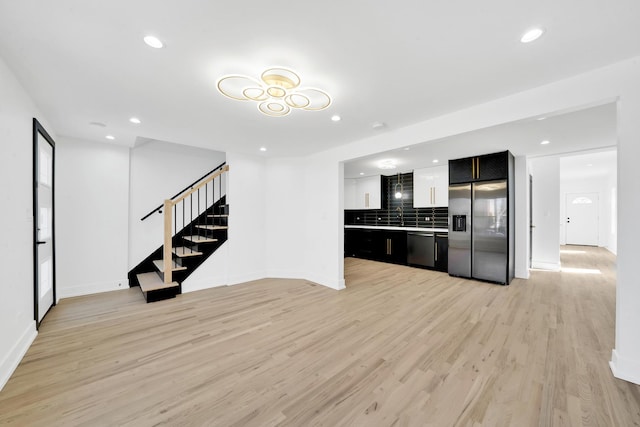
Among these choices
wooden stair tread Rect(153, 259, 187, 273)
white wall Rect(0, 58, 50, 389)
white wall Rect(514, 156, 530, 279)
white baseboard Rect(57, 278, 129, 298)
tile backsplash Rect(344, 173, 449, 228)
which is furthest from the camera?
tile backsplash Rect(344, 173, 449, 228)

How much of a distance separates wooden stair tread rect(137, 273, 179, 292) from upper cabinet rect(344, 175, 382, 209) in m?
5.14

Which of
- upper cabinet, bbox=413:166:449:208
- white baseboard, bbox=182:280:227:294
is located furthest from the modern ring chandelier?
upper cabinet, bbox=413:166:449:208

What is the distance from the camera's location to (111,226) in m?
4.32

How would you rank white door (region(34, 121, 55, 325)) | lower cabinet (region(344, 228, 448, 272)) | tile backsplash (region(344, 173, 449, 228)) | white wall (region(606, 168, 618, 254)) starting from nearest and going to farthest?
1. white door (region(34, 121, 55, 325))
2. lower cabinet (region(344, 228, 448, 272))
3. tile backsplash (region(344, 173, 449, 228))
4. white wall (region(606, 168, 618, 254))

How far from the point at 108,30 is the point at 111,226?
374 cm

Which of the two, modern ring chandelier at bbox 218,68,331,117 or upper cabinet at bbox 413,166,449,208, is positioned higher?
modern ring chandelier at bbox 218,68,331,117

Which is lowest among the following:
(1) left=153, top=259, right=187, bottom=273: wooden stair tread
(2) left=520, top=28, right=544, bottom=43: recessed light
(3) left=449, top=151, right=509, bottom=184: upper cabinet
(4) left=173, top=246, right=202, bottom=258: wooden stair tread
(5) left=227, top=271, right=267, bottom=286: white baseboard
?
(5) left=227, top=271, right=267, bottom=286: white baseboard

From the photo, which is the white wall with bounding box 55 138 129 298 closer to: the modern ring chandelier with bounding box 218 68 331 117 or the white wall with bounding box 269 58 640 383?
the modern ring chandelier with bounding box 218 68 331 117

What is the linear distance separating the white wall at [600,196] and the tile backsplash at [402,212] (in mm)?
7387

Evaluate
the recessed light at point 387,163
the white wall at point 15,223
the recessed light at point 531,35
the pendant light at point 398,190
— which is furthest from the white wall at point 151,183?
the recessed light at point 531,35

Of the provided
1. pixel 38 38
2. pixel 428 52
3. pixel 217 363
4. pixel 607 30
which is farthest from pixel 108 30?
pixel 607 30

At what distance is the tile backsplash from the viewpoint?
20.3ft

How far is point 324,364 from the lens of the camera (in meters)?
2.19

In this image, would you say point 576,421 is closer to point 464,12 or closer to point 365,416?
point 365,416
